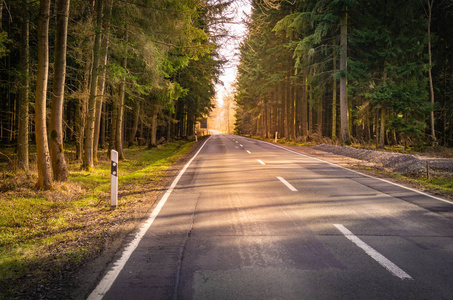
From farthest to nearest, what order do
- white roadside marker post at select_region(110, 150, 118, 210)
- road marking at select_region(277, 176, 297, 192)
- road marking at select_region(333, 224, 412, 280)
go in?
road marking at select_region(277, 176, 297, 192), white roadside marker post at select_region(110, 150, 118, 210), road marking at select_region(333, 224, 412, 280)

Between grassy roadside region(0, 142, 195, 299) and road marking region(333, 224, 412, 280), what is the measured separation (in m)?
3.76

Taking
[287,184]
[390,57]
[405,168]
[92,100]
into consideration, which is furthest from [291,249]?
[390,57]

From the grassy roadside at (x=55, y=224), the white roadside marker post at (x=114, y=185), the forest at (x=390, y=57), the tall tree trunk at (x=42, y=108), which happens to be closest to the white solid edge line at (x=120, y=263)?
the grassy roadside at (x=55, y=224)

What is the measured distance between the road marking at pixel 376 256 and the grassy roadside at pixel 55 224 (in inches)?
148

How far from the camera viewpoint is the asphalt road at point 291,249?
329 cm

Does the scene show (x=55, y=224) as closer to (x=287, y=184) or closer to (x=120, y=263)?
(x=120, y=263)

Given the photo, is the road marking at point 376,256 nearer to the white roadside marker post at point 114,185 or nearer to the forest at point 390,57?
the white roadside marker post at point 114,185

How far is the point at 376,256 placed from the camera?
4.11m

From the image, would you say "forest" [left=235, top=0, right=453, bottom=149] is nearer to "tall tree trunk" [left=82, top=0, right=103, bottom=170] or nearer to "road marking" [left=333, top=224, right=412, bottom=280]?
"tall tree trunk" [left=82, top=0, right=103, bottom=170]

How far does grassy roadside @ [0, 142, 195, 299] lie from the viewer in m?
3.81

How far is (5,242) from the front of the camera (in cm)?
477

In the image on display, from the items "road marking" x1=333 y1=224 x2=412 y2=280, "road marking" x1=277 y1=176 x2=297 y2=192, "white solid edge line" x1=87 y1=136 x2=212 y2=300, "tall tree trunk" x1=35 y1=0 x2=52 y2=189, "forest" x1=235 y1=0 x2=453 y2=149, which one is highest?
"forest" x1=235 y1=0 x2=453 y2=149

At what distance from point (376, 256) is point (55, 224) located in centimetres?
549

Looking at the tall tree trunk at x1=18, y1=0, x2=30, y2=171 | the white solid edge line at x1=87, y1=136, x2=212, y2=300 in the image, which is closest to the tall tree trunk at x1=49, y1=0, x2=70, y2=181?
the tall tree trunk at x1=18, y1=0, x2=30, y2=171
